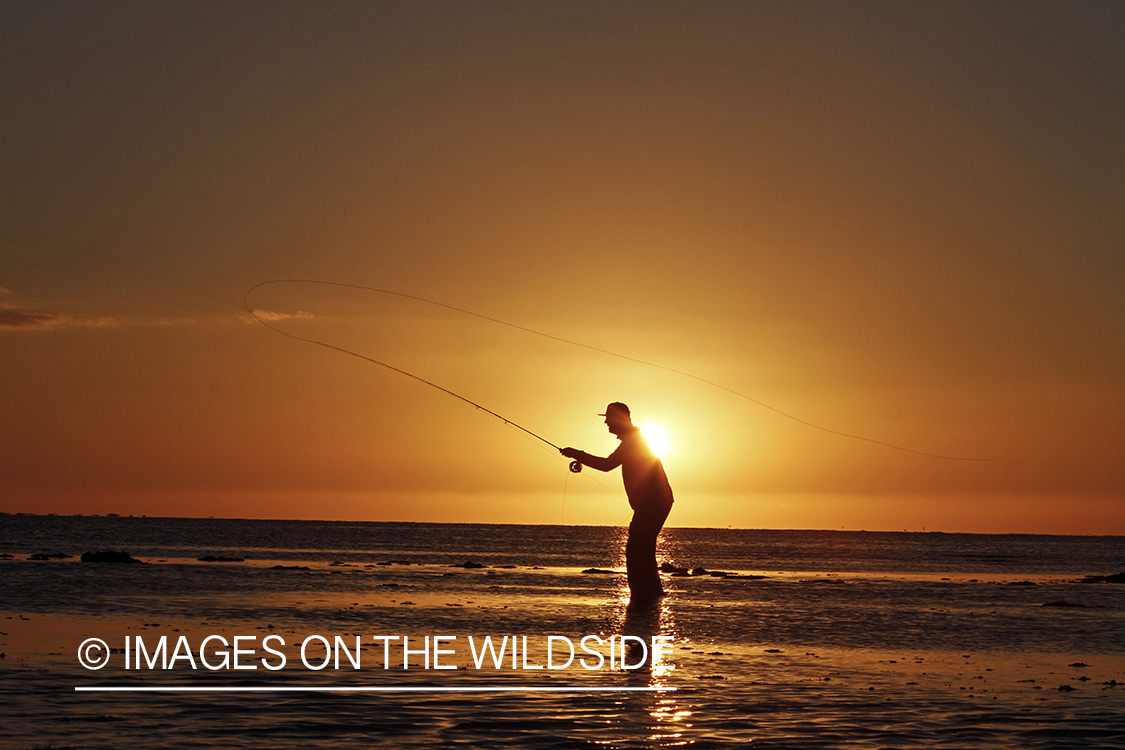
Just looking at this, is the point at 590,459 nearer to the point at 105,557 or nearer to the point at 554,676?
the point at 554,676

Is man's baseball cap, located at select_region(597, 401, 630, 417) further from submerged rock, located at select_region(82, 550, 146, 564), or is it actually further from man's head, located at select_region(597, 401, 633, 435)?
submerged rock, located at select_region(82, 550, 146, 564)

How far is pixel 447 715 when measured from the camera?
9.30 metres

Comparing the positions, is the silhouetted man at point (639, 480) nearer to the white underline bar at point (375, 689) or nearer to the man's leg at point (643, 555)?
the man's leg at point (643, 555)

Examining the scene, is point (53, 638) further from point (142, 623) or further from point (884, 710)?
point (884, 710)

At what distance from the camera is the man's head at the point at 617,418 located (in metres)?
18.4

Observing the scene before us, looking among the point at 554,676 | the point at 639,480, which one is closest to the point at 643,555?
the point at 639,480

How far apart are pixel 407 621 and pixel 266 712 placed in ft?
30.1

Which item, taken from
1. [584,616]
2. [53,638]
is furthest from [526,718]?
[584,616]

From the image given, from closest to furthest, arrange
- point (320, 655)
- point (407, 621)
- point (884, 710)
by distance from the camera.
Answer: point (884, 710)
point (320, 655)
point (407, 621)

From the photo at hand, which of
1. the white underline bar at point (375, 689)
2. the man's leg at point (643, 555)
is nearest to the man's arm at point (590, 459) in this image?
the man's leg at point (643, 555)

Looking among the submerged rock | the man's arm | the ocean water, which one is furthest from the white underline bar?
the submerged rock

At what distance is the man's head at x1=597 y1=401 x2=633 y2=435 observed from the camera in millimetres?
18391

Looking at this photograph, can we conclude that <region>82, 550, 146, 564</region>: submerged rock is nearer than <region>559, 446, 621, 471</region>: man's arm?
No

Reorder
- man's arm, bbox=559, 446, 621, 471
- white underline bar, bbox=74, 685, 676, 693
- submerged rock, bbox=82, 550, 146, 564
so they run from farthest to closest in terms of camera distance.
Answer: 1. submerged rock, bbox=82, 550, 146, 564
2. man's arm, bbox=559, 446, 621, 471
3. white underline bar, bbox=74, 685, 676, 693
